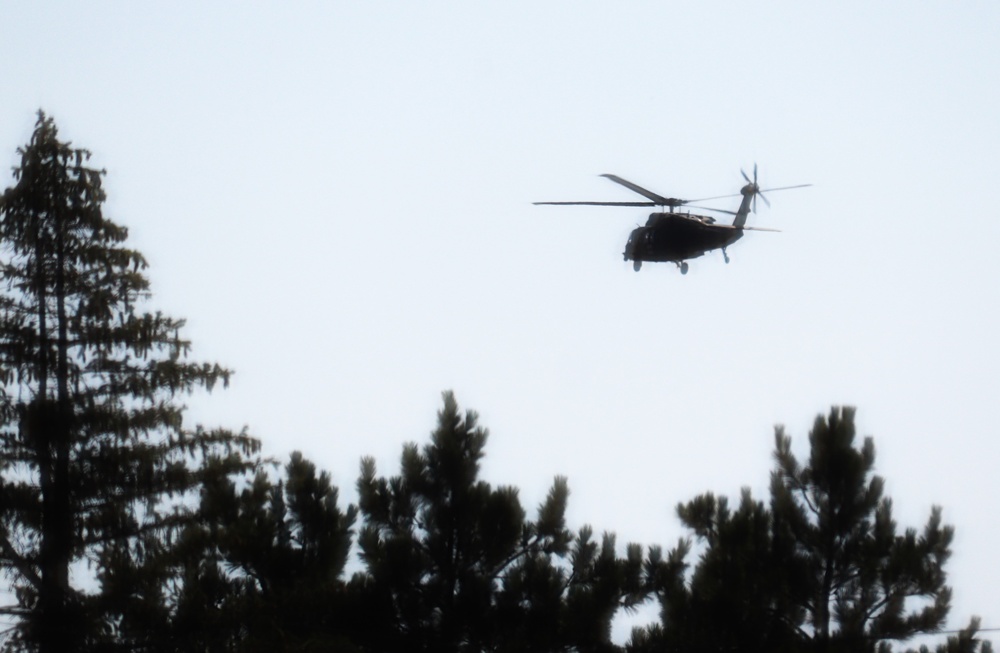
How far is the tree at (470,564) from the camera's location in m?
18.2

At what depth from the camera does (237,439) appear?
1873 centimetres

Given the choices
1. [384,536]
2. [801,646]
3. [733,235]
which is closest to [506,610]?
[384,536]

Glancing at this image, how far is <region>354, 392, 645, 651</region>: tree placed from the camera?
18156 millimetres

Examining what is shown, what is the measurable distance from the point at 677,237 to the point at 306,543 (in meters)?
8.52

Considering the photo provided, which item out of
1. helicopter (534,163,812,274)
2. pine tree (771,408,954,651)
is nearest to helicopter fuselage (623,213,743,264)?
helicopter (534,163,812,274)

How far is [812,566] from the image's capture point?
1902cm

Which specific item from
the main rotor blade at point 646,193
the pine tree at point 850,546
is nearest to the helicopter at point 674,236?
the main rotor blade at point 646,193

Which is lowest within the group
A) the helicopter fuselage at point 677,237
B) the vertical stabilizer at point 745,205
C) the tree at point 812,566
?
the tree at point 812,566

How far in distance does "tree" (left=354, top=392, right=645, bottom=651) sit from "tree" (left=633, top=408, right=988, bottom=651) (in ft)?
2.78

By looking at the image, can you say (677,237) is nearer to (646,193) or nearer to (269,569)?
(646,193)

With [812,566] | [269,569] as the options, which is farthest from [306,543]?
[812,566]

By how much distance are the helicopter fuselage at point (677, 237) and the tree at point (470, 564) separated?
6.53 m

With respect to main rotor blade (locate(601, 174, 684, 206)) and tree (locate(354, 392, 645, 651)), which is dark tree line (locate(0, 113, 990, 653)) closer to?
tree (locate(354, 392, 645, 651))

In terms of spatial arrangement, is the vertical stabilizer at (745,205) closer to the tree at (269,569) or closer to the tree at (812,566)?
the tree at (812,566)
